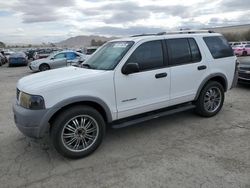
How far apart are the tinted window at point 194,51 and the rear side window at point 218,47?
368mm

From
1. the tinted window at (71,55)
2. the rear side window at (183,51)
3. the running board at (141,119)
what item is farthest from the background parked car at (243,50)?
the running board at (141,119)

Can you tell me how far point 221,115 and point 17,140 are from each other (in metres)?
4.53

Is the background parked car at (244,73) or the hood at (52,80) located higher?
the hood at (52,80)

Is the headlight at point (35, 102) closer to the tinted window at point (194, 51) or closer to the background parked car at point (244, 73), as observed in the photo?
the tinted window at point (194, 51)

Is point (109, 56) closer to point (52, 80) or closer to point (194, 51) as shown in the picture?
point (52, 80)

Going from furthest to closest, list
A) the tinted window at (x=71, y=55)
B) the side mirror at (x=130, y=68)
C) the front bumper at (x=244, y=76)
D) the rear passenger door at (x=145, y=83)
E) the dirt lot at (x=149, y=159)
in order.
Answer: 1. the tinted window at (x=71, y=55)
2. the front bumper at (x=244, y=76)
3. the rear passenger door at (x=145, y=83)
4. the side mirror at (x=130, y=68)
5. the dirt lot at (x=149, y=159)

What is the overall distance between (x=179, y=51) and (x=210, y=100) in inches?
59.7

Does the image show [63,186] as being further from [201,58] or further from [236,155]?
[201,58]

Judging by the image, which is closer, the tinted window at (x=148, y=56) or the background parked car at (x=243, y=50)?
the tinted window at (x=148, y=56)

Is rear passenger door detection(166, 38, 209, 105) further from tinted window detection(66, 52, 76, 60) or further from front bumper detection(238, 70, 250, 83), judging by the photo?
tinted window detection(66, 52, 76, 60)

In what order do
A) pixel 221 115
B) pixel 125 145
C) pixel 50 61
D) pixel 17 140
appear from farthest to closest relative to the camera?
pixel 50 61 → pixel 221 115 → pixel 17 140 → pixel 125 145

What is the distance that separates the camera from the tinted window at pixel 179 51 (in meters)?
4.94

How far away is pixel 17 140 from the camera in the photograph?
4840mm

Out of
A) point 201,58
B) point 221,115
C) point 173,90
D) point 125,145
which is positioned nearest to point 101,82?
point 125,145
